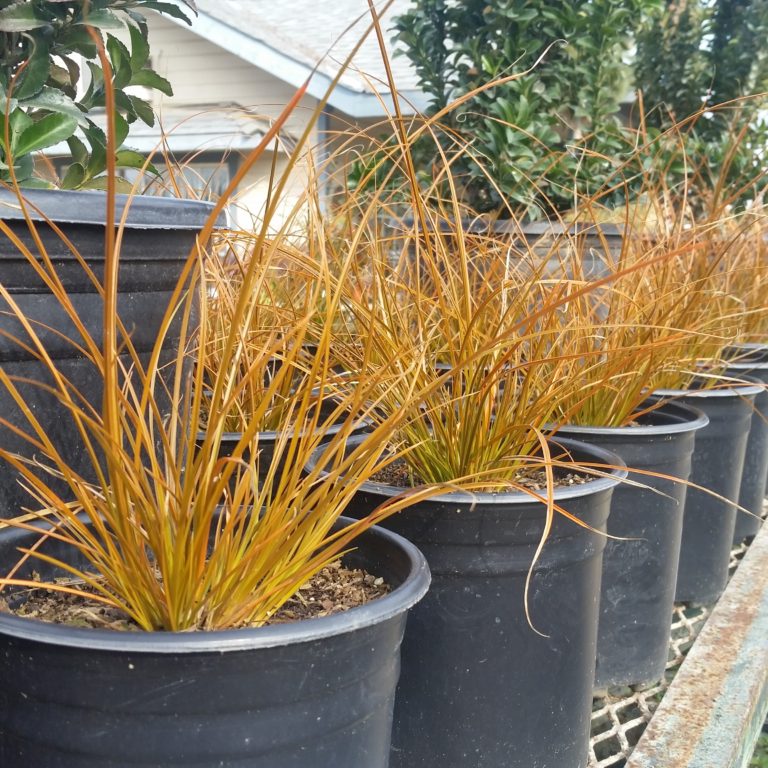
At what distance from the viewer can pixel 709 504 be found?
2145 mm

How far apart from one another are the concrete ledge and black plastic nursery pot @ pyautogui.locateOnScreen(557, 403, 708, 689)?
9 centimetres

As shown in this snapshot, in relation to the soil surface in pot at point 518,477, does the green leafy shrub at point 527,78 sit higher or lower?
higher

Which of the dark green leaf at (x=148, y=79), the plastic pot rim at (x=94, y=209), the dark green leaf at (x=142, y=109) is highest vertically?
the dark green leaf at (x=148, y=79)

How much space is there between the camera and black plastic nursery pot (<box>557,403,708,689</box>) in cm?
168

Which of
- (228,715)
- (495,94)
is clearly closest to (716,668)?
(228,715)

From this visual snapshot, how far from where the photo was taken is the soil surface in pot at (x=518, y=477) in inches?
57.4

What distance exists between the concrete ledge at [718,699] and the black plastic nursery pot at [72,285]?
95 cm

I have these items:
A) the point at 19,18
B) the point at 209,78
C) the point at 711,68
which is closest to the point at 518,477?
the point at 19,18

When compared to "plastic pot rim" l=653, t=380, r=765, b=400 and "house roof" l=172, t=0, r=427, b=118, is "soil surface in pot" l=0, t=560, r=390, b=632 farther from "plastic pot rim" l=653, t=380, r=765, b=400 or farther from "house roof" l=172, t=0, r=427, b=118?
"house roof" l=172, t=0, r=427, b=118

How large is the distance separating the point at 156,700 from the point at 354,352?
0.89 metres

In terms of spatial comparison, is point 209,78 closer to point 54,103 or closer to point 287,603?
point 54,103

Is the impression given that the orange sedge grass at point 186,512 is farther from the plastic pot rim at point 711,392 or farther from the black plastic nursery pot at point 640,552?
the plastic pot rim at point 711,392

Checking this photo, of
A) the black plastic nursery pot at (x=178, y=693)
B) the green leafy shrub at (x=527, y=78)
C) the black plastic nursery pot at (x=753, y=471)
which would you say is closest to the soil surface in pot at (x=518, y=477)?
the black plastic nursery pot at (x=178, y=693)

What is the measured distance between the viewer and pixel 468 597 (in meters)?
1.21
